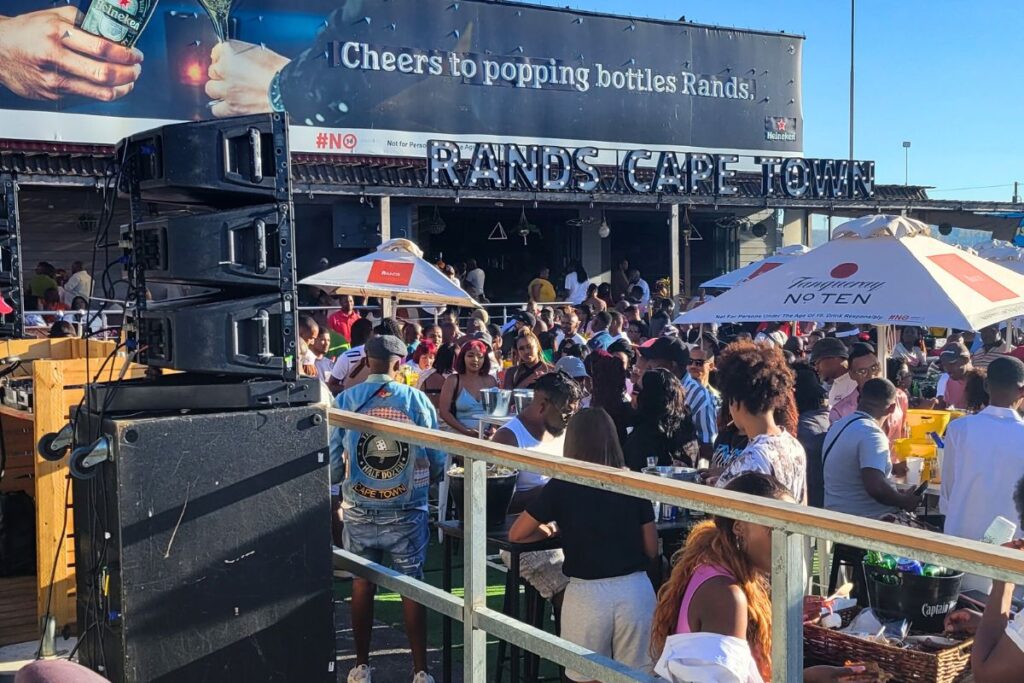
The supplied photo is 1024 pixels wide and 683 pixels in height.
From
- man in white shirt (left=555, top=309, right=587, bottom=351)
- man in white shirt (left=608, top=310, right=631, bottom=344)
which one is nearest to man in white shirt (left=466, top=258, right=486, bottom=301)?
man in white shirt (left=555, top=309, right=587, bottom=351)

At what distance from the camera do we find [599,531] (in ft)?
13.5

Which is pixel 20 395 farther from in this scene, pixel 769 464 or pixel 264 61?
pixel 264 61

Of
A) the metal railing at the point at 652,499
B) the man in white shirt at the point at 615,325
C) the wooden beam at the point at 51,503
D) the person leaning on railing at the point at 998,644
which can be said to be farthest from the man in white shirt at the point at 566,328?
the person leaning on railing at the point at 998,644

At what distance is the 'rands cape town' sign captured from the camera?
68.1 ft

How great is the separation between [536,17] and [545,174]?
23.2 ft

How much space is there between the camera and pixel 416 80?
25.1 meters

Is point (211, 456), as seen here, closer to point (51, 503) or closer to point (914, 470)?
point (51, 503)

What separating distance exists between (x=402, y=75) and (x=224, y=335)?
22.2 meters

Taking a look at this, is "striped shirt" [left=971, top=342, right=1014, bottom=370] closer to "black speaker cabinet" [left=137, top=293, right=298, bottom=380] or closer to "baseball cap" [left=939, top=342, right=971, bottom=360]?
"baseball cap" [left=939, top=342, right=971, bottom=360]

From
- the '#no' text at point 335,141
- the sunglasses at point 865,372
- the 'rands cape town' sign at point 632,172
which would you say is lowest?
the sunglasses at point 865,372

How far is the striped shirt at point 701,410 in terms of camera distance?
7.37m

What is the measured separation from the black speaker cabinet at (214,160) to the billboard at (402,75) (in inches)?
759

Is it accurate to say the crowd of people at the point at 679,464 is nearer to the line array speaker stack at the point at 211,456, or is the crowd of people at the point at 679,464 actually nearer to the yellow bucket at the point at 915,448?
the yellow bucket at the point at 915,448

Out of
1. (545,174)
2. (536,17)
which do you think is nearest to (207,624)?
(545,174)
